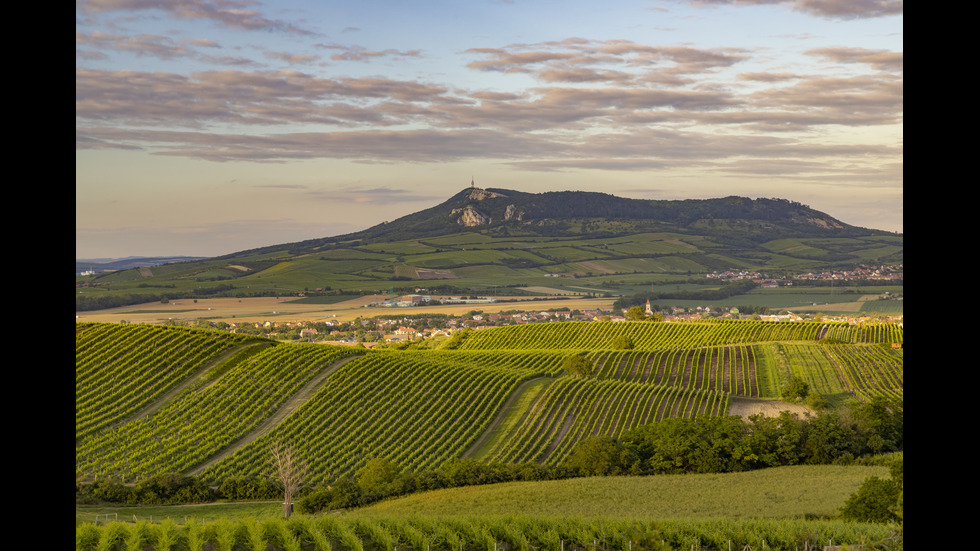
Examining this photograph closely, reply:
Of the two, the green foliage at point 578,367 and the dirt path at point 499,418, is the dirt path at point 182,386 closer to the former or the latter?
the dirt path at point 499,418

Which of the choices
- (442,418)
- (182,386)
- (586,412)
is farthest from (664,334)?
(182,386)

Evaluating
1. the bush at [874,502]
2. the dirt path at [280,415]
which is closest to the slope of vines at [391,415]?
the dirt path at [280,415]

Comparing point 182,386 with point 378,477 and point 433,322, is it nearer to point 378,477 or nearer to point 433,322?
point 378,477

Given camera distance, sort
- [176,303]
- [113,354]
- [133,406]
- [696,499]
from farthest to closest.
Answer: [176,303] < [113,354] < [133,406] < [696,499]
